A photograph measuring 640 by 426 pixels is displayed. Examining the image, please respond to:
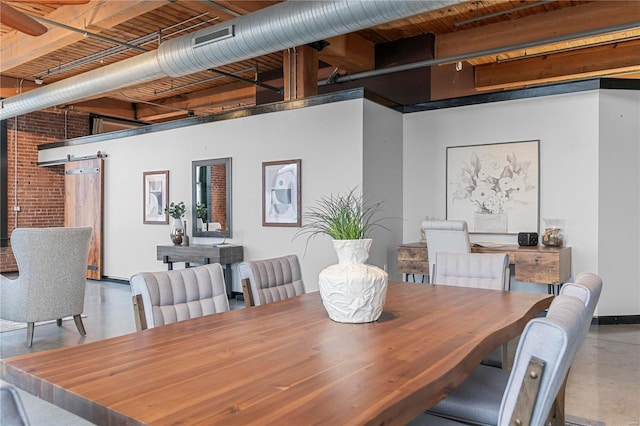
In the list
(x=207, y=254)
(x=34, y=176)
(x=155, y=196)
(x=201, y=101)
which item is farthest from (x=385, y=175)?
(x=34, y=176)

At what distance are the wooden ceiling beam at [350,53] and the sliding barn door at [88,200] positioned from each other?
4.50 m

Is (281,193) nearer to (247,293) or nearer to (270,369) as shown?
(247,293)

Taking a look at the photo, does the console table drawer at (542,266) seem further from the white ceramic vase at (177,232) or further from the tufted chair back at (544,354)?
the white ceramic vase at (177,232)

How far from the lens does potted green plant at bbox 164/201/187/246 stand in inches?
265

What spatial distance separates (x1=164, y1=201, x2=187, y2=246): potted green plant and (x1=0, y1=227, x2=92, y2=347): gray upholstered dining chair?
2111 millimetres

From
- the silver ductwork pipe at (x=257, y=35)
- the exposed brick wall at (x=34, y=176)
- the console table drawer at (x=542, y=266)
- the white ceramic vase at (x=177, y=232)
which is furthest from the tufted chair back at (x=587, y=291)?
the exposed brick wall at (x=34, y=176)

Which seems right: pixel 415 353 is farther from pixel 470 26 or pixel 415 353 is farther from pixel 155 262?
pixel 155 262

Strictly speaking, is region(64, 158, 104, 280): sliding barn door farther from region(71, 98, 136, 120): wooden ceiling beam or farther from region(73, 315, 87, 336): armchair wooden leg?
region(73, 315, 87, 336): armchair wooden leg

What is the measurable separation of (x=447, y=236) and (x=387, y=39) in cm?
366

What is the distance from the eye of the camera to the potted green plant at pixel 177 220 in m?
6.73

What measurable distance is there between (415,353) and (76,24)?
19.7 ft

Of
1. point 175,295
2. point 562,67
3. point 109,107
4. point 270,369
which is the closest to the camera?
point 270,369

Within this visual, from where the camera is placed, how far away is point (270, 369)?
55.5 inches

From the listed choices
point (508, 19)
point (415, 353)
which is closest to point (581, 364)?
point (415, 353)
